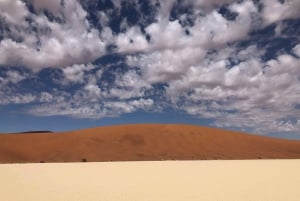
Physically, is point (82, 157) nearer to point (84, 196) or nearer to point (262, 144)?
point (262, 144)

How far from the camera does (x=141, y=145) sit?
1778 inches

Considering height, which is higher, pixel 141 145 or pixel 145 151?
pixel 141 145

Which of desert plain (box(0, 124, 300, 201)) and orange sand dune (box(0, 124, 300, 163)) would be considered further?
orange sand dune (box(0, 124, 300, 163))

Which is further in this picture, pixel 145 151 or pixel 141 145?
pixel 141 145

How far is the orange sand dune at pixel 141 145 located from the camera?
40469mm

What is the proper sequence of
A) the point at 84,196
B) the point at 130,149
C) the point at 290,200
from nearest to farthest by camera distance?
the point at 290,200
the point at 84,196
the point at 130,149

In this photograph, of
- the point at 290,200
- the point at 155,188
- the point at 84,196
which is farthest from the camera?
the point at 155,188

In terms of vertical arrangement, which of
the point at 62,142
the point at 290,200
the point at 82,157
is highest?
the point at 62,142

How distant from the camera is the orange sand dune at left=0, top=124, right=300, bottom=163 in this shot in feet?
133

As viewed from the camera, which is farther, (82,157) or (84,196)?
(82,157)

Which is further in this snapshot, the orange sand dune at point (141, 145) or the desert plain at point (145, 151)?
the orange sand dune at point (141, 145)

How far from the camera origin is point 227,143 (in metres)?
49.9

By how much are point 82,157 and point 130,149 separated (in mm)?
→ 6297

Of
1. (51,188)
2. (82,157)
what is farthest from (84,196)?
(82,157)
